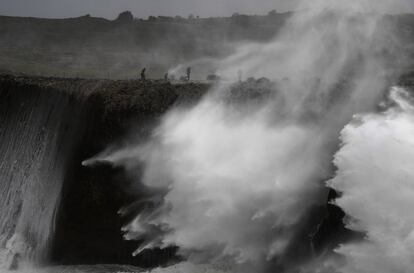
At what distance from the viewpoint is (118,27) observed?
4634 cm

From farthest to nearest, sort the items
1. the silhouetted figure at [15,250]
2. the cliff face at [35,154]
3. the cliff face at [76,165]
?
the cliff face at [35,154] → the silhouetted figure at [15,250] → the cliff face at [76,165]

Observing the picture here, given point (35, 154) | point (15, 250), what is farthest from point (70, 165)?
point (15, 250)

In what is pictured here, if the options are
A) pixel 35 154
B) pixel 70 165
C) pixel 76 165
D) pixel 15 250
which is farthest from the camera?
pixel 35 154

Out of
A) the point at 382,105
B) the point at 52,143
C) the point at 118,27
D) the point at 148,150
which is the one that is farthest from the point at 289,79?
the point at 118,27

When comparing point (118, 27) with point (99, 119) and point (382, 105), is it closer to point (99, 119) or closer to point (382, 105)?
point (99, 119)

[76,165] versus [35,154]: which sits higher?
[35,154]

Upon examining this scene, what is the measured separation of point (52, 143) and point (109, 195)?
3.48m

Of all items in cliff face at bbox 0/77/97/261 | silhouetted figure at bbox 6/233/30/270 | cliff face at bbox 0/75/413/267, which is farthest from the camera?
cliff face at bbox 0/77/97/261

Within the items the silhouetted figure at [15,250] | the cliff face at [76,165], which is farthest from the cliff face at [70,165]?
the silhouetted figure at [15,250]

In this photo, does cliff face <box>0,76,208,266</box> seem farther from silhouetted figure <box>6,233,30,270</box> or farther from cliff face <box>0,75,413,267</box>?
silhouetted figure <box>6,233,30,270</box>

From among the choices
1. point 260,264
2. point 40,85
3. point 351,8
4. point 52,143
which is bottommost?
point 260,264

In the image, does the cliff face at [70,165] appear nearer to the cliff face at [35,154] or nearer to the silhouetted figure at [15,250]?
the cliff face at [35,154]

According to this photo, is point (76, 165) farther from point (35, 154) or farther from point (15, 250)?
point (15, 250)

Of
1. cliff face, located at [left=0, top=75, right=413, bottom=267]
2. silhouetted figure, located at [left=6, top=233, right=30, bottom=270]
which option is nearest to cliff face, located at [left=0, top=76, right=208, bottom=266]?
cliff face, located at [left=0, top=75, right=413, bottom=267]
